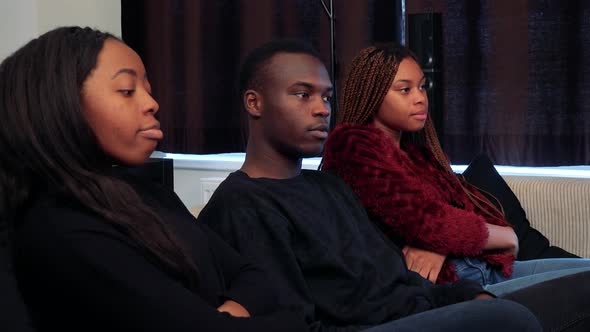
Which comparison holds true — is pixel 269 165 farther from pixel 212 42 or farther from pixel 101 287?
pixel 212 42

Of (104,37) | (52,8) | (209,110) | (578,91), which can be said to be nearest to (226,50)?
(209,110)

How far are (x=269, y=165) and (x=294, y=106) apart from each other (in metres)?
0.13

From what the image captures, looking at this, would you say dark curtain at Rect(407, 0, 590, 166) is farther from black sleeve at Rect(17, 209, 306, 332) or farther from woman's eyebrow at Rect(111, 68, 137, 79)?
black sleeve at Rect(17, 209, 306, 332)

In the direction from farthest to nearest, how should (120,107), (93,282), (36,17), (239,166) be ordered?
1. (239,166)
2. (36,17)
3. (120,107)
4. (93,282)

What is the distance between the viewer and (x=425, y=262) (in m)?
1.79

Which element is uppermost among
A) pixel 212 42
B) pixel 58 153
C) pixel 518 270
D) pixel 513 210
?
pixel 212 42

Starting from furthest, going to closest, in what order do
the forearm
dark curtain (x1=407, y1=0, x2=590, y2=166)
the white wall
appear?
the white wall → dark curtain (x1=407, y1=0, x2=590, y2=166) → the forearm

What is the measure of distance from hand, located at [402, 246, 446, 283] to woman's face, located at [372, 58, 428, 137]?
292 millimetres

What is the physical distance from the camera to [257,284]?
1.24m

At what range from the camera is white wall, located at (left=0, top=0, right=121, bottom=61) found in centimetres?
302

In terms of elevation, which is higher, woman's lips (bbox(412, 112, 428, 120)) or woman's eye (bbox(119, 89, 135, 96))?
woman's eye (bbox(119, 89, 135, 96))

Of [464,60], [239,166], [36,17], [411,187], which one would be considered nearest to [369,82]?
[411,187]

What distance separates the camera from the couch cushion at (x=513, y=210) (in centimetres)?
216

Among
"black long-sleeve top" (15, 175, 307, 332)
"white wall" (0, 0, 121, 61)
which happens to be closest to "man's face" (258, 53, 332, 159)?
"black long-sleeve top" (15, 175, 307, 332)
